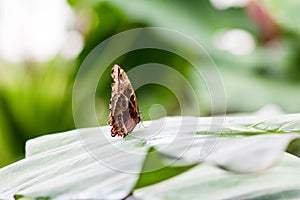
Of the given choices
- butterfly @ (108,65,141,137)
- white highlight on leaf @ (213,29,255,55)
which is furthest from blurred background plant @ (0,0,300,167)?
butterfly @ (108,65,141,137)

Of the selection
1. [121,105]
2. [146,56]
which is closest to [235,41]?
[146,56]

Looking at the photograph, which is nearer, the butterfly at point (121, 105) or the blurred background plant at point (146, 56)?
the butterfly at point (121, 105)

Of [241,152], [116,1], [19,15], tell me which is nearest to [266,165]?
[241,152]

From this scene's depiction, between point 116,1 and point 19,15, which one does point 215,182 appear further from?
point 19,15

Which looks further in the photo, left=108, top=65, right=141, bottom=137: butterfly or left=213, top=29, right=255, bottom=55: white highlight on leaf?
left=213, top=29, right=255, bottom=55: white highlight on leaf

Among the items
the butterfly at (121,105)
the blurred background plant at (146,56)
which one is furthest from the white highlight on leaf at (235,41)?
the butterfly at (121,105)

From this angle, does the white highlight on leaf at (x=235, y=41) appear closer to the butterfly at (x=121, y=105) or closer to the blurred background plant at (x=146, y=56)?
the blurred background plant at (x=146, y=56)

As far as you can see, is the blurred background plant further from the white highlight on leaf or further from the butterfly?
the butterfly
